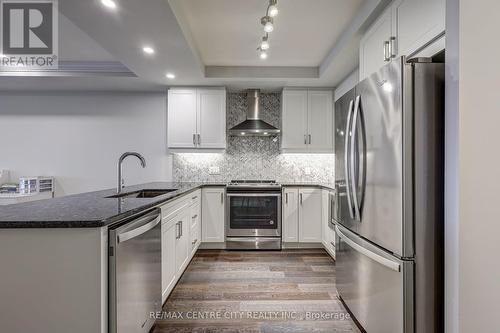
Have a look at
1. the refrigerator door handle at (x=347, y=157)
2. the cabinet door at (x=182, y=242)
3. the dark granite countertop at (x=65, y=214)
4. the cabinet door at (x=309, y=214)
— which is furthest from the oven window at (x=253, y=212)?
the dark granite countertop at (x=65, y=214)

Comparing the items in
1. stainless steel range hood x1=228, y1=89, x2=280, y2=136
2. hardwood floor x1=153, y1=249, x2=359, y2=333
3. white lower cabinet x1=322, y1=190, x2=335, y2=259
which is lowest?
hardwood floor x1=153, y1=249, x2=359, y2=333

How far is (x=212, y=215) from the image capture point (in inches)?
147

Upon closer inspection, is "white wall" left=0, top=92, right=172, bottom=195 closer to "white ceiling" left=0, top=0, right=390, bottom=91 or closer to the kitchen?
the kitchen

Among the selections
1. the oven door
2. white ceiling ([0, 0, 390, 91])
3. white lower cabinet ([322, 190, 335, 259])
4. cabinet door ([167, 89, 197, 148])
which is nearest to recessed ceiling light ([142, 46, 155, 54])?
white ceiling ([0, 0, 390, 91])

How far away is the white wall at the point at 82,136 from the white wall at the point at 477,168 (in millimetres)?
3853

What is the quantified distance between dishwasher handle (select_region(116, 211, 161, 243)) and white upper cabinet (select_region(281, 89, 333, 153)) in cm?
265

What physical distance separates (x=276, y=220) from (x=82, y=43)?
3254mm

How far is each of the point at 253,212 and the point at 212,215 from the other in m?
0.59

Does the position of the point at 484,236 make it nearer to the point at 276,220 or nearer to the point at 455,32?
the point at 455,32

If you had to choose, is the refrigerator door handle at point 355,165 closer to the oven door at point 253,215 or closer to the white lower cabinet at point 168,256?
the white lower cabinet at point 168,256

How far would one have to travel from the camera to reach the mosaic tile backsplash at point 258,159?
14.3 feet

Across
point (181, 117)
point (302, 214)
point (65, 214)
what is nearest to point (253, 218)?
point (302, 214)

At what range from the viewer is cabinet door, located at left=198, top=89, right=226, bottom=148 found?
3986 mm

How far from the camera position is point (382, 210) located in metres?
1.54
